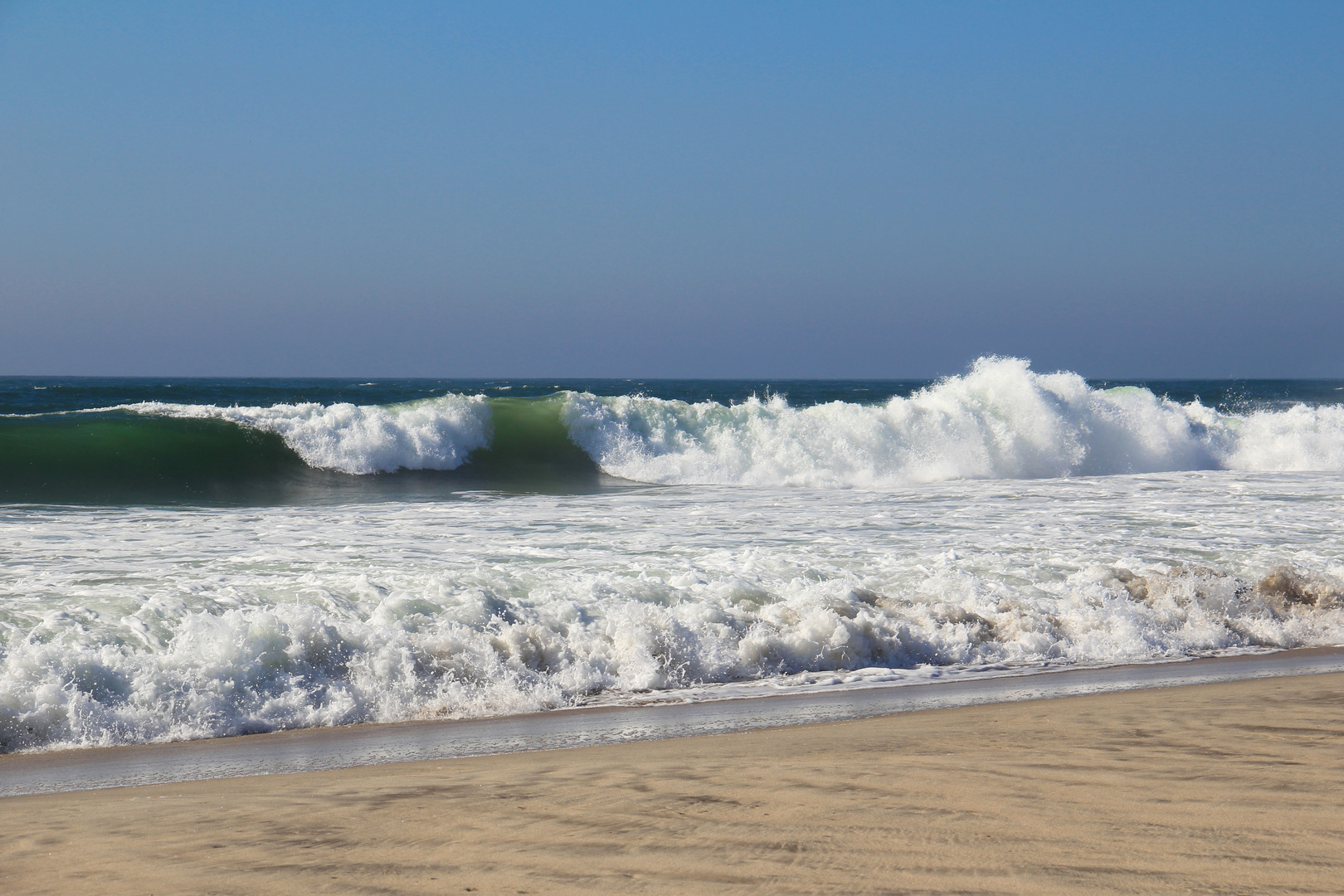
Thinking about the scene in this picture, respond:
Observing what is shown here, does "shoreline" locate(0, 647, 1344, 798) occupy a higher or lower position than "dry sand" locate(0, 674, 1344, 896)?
lower

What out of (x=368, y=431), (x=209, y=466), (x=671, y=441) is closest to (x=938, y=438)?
(x=671, y=441)

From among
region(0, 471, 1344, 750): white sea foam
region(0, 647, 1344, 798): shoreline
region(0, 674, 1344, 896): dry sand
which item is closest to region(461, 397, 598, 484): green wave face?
region(0, 471, 1344, 750): white sea foam

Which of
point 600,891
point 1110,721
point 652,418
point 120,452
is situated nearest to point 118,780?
point 600,891

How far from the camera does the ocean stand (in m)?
4.98

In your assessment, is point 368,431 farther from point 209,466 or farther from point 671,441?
point 671,441

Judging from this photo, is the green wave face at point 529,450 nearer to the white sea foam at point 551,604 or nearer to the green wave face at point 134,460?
the green wave face at point 134,460

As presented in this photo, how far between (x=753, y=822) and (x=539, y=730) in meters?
1.99

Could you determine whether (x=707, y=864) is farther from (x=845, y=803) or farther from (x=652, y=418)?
(x=652, y=418)

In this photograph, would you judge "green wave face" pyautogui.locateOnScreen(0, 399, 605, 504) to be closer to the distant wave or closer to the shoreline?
the distant wave

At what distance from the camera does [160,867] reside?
2445 millimetres

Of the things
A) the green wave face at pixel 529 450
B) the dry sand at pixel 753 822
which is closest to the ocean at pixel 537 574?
the green wave face at pixel 529 450

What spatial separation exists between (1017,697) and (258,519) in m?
7.78

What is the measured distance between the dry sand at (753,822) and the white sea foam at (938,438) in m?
12.3

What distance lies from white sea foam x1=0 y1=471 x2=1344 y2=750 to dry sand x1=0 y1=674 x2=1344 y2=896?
4.43ft
